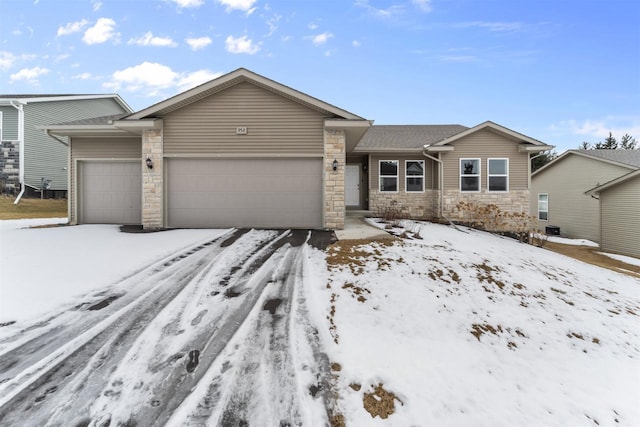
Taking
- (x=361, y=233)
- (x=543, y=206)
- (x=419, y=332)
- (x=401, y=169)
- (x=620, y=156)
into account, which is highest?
(x=620, y=156)

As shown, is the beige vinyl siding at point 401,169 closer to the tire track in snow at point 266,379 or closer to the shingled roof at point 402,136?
the shingled roof at point 402,136

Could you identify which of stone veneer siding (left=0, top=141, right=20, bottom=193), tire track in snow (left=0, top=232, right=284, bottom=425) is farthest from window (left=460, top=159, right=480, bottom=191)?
stone veneer siding (left=0, top=141, right=20, bottom=193)

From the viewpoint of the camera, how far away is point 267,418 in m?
2.03

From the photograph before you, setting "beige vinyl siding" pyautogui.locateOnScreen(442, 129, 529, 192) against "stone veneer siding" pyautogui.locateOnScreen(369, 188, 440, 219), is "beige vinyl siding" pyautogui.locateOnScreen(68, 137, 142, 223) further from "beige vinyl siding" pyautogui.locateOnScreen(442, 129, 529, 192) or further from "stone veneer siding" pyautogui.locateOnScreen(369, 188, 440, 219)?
"beige vinyl siding" pyautogui.locateOnScreen(442, 129, 529, 192)

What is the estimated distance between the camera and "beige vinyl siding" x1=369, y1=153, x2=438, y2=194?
42.8ft

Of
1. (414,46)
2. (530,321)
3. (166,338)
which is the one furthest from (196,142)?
(414,46)

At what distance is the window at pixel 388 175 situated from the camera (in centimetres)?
1309

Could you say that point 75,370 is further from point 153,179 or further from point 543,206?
point 543,206

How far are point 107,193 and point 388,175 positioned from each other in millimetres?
11198

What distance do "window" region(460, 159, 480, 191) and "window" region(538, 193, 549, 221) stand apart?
1122 centimetres

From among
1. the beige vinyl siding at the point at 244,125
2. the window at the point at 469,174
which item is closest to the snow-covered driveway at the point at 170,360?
the beige vinyl siding at the point at 244,125

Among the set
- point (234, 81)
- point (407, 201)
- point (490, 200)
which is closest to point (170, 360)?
point (234, 81)

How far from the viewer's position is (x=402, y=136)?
47.4 ft

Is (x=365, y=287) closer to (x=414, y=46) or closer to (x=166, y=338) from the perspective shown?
(x=166, y=338)
